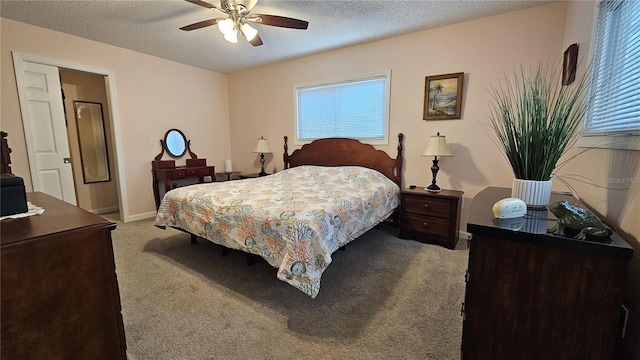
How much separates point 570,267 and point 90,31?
15.2ft

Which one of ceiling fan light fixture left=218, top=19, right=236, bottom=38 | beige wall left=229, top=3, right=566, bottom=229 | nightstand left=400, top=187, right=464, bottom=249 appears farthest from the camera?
nightstand left=400, top=187, right=464, bottom=249

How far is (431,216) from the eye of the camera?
113 inches

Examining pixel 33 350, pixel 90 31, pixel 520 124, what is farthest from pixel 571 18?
pixel 90 31

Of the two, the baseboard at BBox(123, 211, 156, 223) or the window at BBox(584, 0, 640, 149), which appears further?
the baseboard at BBox(123, 211, 156, 223)

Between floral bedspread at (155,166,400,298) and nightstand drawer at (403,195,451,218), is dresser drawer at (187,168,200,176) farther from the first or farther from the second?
nightstand drawer at (403,195,451,218)

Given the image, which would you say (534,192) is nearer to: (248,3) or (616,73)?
Answer: (616,73)

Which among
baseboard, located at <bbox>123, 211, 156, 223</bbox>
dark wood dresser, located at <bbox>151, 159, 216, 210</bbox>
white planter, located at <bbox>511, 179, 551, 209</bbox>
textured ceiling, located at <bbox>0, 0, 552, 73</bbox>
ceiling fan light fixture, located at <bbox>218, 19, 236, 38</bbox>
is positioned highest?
textured ceiling, located at <bbox>0, 0, 552, 73</bbox>

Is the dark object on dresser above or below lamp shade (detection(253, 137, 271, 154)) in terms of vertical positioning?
below

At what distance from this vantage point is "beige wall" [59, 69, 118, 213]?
3.96 meters

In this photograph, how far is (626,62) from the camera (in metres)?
1.24

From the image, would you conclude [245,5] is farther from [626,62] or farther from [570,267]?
[570,267]

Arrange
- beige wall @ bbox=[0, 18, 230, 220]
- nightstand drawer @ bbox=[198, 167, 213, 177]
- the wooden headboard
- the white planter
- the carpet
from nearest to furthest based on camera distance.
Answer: the white planter < the carpet < beige wall @ bbox=[0, 18, 230, 220] < the wooden headboard < nightstand drawer @ bbox=[198, 167, 213, 177]

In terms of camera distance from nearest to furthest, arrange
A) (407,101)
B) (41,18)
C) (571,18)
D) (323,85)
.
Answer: (571,18)
(41,18)
(407,101)
(323,85)

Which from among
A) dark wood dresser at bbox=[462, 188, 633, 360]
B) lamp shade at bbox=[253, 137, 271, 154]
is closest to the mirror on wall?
lamp shade at bbox=[253, 137, 271, 154]
